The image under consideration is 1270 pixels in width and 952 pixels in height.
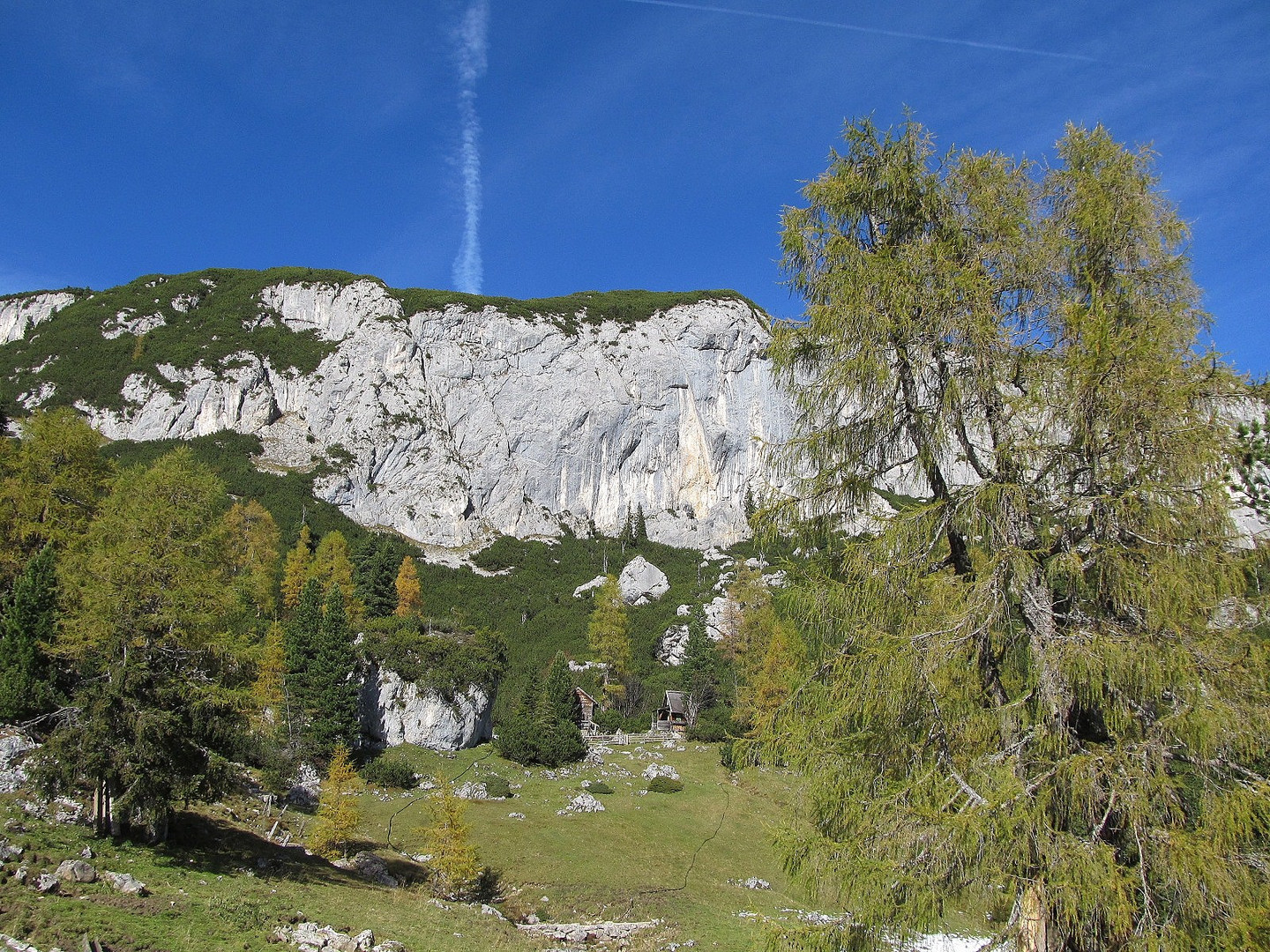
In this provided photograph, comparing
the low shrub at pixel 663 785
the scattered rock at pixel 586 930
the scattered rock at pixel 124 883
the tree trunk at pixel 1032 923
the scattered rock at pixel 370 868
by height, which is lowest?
the low shrub at pixel 663 785

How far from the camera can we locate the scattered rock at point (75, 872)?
12523 millimetres

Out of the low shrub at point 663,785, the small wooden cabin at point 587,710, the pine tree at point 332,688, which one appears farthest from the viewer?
the small wooden cabin at point 587,710

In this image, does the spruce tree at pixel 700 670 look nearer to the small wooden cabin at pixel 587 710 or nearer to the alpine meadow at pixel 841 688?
the alpine meadow at pixel 841 688

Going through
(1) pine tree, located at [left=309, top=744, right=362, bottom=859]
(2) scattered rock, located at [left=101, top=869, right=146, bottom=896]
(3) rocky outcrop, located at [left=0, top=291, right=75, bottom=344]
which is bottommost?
(1) pine tree, located at [left=309, top=744, right=362, bottom=859]

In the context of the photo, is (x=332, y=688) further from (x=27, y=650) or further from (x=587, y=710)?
(x=587, y=710)

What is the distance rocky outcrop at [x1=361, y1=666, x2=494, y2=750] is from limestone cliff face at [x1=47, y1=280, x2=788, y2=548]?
55082 millimetres

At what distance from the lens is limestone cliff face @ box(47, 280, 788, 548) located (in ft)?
315

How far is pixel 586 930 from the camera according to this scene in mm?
18578

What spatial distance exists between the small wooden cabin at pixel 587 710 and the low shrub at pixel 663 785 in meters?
16.1

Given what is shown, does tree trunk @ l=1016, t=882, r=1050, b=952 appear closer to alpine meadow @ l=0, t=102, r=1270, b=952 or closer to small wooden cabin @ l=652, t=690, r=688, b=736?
alpine meadow @ l=0, t=102, r=1270, b=952

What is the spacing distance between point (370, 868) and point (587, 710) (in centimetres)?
3193

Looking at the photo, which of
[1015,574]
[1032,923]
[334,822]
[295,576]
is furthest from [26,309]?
[1032,923]

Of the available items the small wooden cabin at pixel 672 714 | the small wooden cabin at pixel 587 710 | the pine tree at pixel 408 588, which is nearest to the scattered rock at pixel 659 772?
the small wooden cabin at pixel 672 714

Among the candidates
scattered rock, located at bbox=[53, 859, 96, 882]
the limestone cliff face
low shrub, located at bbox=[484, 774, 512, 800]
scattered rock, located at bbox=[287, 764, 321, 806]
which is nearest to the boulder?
the limestone cliff face
